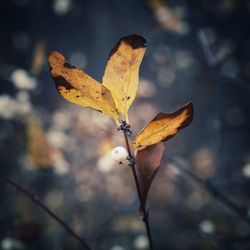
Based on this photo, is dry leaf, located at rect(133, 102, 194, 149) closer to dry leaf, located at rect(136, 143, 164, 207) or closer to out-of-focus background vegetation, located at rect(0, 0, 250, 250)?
dry leaf, located at rect(136, 143, 164, 207)

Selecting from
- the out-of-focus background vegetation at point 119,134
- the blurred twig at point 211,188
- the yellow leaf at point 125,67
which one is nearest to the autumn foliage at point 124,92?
the yellow leaf at point 125,67

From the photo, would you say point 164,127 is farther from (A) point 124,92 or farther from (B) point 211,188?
(B) point 211,188

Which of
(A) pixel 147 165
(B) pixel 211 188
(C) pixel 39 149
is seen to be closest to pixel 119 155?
(A) pixel 147 165

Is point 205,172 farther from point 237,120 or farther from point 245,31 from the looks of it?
point 245,31

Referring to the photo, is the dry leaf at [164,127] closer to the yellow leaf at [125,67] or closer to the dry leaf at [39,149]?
the yellow leaf at [125,67]

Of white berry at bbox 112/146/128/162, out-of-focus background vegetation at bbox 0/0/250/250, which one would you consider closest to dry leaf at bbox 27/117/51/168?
out-of-focus background vegetation at bbox 0/0/250/250
